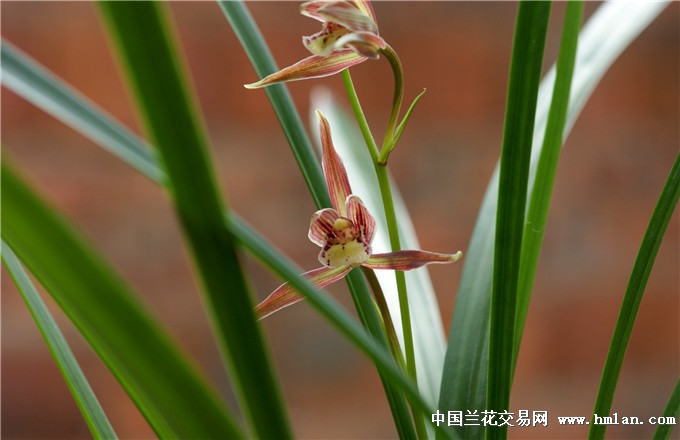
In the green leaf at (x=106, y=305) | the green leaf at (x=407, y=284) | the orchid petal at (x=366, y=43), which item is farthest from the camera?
the green leaf at (x=407, y=284)

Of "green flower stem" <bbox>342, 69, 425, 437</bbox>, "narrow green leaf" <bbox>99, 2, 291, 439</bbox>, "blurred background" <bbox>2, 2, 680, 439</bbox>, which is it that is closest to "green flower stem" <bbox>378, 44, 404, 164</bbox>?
"green flower stem" <bbox>342, 69, 425, 437</bbox>

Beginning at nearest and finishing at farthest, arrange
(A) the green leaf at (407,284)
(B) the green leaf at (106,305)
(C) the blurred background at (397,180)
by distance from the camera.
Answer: (B) the green leaf at (106,305), (A) the green leaf at (407,284), (C) the blurred background at (397,180)

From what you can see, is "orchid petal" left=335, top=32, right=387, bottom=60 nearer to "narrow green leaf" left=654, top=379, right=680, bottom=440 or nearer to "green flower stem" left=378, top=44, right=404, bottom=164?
"green flower stem" left=378, top=44, right=404, bottom=164

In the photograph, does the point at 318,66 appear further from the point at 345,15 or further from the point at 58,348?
the point at 58,348

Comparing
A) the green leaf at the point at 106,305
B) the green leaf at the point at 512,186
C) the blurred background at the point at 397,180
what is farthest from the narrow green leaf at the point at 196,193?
the blurred background at the point at 397,180

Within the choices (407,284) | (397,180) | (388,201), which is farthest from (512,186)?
(397,180)

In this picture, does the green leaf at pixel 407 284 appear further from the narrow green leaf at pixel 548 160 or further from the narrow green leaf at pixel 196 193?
the narrow green leaf at pixel 196 193

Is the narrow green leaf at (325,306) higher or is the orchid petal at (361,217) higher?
the orchid petal at (361,217)

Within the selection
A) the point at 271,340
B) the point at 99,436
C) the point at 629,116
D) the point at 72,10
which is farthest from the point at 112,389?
the point at 629,116
